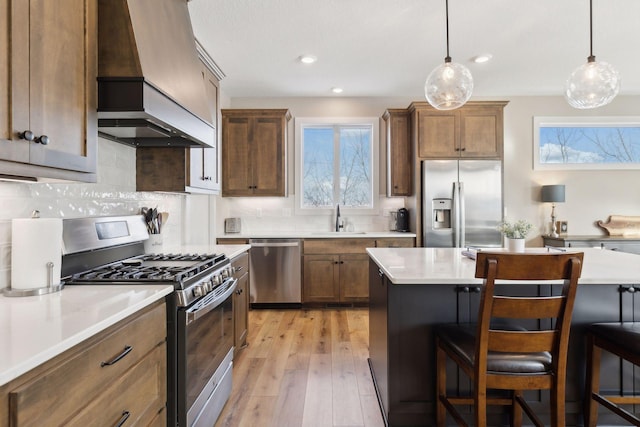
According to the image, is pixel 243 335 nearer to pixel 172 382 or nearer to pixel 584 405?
pixel 172 382

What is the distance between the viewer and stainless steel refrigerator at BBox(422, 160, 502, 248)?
4.17 meters

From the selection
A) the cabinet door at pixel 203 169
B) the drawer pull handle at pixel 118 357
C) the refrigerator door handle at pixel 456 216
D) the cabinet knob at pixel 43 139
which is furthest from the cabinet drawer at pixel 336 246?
the cabinet knob at pixel 43 139

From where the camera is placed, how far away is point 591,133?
4.85 m

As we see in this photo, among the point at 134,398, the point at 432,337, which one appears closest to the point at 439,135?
the point at 432,337

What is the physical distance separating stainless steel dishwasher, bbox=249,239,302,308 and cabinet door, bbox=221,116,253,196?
0.76 meters

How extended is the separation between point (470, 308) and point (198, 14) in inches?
112

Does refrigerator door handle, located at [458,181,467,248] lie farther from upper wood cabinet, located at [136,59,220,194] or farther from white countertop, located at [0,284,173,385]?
white countertop, located at [0,284,173,385]

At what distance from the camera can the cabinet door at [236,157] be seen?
4.43 meters

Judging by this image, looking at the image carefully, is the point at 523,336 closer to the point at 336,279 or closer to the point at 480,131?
the point at 336,279

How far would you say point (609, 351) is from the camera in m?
1.71

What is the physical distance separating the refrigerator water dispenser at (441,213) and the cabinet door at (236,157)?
229 centimetres

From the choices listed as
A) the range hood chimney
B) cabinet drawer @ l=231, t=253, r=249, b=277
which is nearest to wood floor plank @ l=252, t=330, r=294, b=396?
cabinet drawer @ l=231, t=253, r=249, b=277

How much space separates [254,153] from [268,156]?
181mm

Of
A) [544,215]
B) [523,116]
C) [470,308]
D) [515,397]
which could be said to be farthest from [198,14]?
[544,215]
